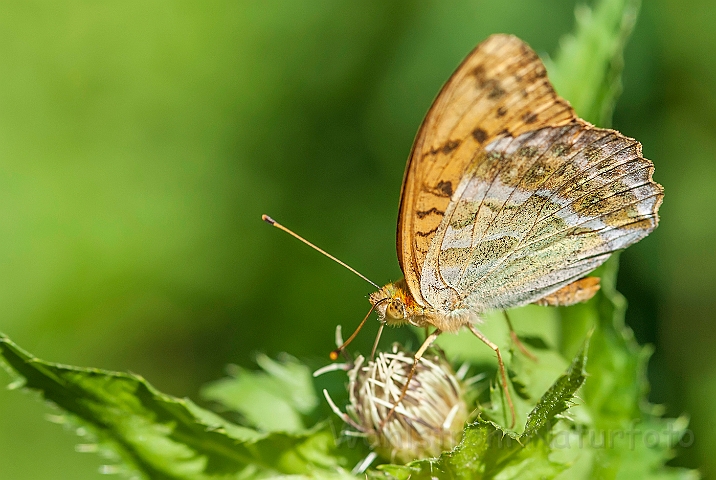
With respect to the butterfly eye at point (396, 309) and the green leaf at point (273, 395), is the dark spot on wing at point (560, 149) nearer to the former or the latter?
the butterfly eye at point (396, 309)

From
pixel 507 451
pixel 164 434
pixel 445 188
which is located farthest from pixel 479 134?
pixel 164 434

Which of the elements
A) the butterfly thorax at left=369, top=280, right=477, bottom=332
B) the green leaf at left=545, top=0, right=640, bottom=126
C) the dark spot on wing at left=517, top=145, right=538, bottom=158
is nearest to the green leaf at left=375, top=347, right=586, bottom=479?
Result: the butterfly thorax at left=369, top=280, right=477, bottom=332

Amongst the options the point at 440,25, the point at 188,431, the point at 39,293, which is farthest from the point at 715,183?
the point at 39,293

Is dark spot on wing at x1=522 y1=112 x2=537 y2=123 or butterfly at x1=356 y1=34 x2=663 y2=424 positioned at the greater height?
dark spot on wing at x1=522 y1=112 x2=537 y2=123

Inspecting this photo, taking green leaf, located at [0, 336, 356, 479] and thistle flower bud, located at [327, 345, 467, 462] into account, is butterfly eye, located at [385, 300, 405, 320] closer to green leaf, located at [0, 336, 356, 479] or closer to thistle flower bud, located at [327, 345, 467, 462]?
thistle flower bud, located at [327, 345, 467, 462]

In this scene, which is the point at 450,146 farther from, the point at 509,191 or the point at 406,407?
the point at 406,407

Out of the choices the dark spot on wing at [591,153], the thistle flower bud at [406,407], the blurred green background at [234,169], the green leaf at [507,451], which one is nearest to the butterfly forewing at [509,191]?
the dark spot on wing at [591,153]
